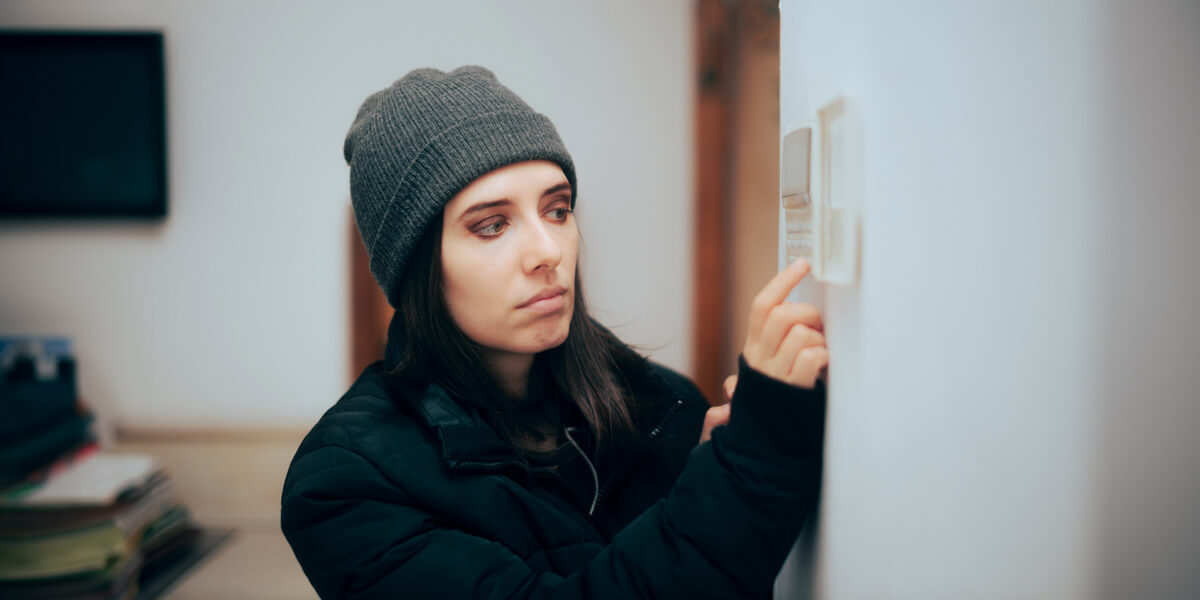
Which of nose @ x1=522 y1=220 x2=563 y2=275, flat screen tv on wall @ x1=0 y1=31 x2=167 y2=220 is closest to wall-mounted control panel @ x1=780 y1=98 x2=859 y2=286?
nose @ x1=522 y1=220 x2=563 y2=275

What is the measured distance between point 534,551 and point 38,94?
1.86 metres

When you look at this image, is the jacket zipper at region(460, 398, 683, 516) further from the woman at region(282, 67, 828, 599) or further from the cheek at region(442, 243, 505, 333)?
the cheek at region(442, 243, 505, 333)

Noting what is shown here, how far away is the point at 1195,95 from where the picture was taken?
13.2 inches

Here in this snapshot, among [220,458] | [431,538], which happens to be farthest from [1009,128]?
[220,458]

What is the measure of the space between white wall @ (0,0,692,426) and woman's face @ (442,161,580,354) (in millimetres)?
897

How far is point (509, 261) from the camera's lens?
0.75 meters

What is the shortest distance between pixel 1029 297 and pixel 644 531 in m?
0.35

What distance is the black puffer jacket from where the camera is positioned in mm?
517

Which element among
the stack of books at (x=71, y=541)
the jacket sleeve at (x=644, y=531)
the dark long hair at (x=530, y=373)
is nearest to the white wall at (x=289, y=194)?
the stack of books at (x=71, y=541)

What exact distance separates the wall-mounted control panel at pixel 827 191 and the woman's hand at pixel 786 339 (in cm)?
3

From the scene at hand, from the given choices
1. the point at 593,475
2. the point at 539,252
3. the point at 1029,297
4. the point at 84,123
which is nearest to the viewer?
the point at 1029,297

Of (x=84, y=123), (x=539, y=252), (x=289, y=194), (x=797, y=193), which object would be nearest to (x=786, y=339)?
(x=797, y=193)

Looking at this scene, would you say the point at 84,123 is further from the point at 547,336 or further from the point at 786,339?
the point at 786,339

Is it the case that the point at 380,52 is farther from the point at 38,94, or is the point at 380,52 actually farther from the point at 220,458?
the point at 220,458
